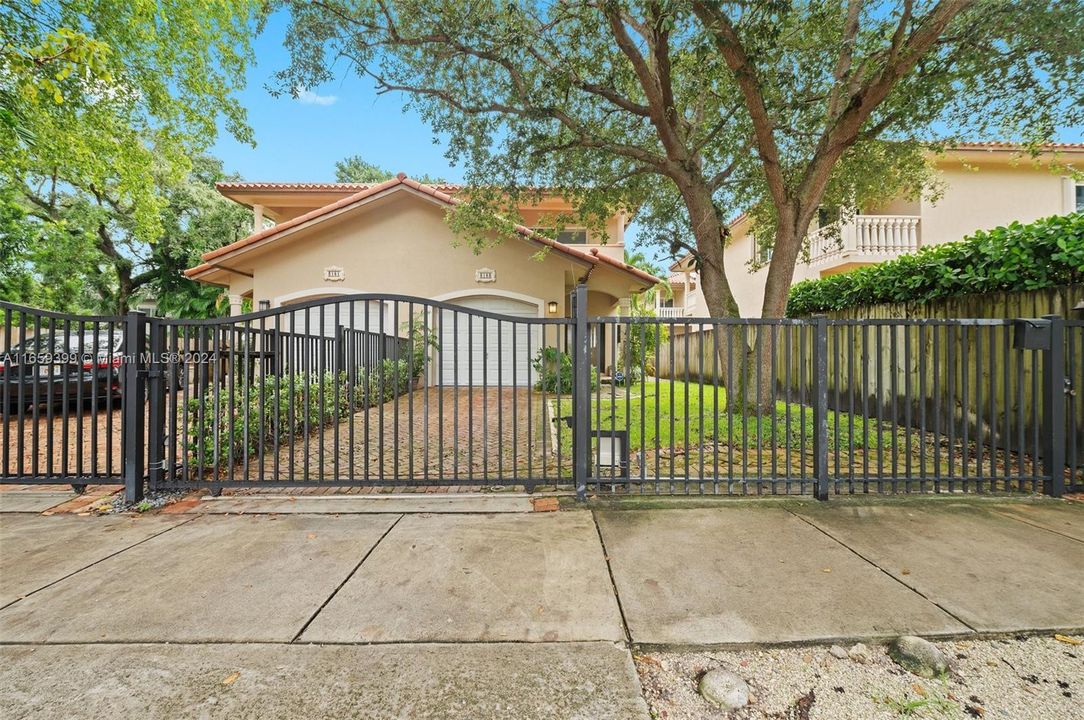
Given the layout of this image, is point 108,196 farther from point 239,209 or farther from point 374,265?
point 374,265

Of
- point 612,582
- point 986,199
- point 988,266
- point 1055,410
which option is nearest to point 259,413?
point 612,582

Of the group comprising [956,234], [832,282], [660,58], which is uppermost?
[660,58]

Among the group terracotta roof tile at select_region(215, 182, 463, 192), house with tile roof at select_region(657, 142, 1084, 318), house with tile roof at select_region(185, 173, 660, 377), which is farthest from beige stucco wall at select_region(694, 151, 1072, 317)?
terracotta roof tile at select_region(215, 182, 463, 192)

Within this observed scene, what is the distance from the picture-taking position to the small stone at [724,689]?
1783mm

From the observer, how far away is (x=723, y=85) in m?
7.01

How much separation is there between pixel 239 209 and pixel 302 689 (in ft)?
73.5

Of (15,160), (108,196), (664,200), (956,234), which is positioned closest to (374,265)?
(15,160)

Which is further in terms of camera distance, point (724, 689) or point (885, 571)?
point (885, 571)

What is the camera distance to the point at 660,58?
19.9 ft

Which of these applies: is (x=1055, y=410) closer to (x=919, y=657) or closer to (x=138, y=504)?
(x=919, y=657)

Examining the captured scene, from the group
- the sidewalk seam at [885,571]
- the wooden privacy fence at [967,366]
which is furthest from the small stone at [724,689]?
the wooden privacy fence at [967,366]

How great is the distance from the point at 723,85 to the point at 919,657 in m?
7.54

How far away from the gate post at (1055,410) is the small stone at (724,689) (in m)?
4.22

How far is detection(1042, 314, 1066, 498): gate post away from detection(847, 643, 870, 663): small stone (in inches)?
140
